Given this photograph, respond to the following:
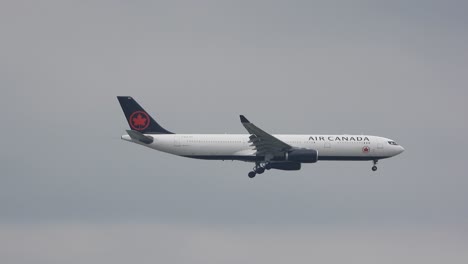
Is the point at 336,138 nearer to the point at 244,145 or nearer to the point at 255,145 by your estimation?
the point at 255,145

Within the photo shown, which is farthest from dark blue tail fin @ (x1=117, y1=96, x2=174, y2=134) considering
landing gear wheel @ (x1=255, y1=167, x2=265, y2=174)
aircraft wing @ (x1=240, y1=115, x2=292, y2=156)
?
landing gear wheel @ (x1=255, y1=167, x2=265, y2=174)

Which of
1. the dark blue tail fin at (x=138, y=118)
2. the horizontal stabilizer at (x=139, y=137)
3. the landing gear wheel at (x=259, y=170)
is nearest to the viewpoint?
the horizontal stabilizer at (x=139, y=137)

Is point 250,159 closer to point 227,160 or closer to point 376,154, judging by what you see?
point 227,160

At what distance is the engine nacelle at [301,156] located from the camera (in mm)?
122500

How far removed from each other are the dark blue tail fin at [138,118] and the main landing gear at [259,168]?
10.0 metres

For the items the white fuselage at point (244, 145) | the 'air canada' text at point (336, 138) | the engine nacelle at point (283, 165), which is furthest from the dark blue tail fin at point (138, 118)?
the 'air canada' text at point (336, 138)

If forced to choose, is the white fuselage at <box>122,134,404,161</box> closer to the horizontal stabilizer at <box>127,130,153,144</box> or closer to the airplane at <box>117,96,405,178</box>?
the airplane at <box>117,96,405,178</box>

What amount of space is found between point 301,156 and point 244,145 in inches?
248

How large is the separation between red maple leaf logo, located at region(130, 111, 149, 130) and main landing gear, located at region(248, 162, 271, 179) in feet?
41.3

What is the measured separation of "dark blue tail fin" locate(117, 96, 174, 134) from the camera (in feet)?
414

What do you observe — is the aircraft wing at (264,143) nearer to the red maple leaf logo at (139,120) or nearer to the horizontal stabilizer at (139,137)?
the horizontal stabilizer at (139,137)

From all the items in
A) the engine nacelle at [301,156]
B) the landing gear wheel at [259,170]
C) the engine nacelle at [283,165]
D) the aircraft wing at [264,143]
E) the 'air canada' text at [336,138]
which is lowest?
the landing gear wheel at [259,170]

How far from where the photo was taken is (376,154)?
128625 mm

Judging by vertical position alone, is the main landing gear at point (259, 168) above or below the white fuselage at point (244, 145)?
below
